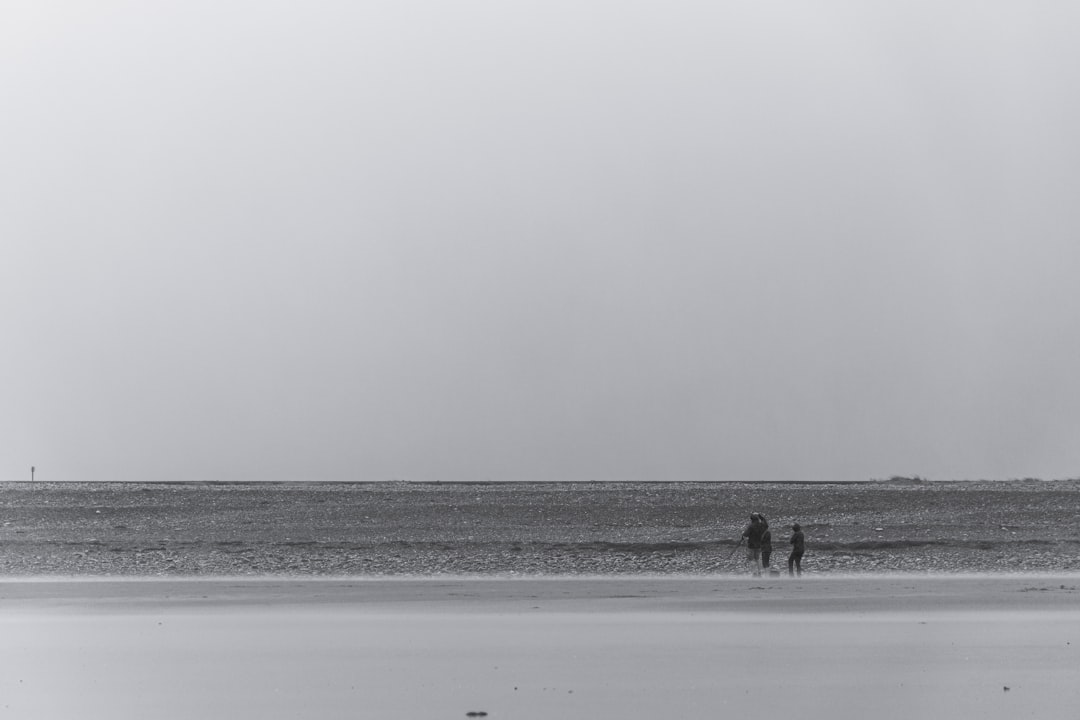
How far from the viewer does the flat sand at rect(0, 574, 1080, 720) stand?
571 inches

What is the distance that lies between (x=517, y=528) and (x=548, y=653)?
29.2m

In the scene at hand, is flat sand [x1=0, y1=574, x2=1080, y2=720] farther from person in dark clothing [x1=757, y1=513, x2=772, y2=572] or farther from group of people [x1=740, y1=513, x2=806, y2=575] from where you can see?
person in dark clothing [x1=757, y1=513, x2=772, y2=572]

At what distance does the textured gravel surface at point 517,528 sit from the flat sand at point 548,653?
7590 millimetres

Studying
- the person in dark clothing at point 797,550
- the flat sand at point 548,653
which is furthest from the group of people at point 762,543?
the flat sand at point 548,653

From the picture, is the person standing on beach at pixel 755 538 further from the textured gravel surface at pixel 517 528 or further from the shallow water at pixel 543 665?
the shallow water at pixel 543 665

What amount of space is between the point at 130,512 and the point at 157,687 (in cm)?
4097

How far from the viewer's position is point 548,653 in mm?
17969

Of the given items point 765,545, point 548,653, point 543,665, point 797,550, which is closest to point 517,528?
point 765,545

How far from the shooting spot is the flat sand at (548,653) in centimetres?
1452

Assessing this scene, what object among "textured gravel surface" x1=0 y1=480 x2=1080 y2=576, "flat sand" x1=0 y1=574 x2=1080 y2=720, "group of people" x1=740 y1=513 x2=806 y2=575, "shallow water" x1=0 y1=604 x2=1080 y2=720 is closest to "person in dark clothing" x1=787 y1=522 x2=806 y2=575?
"group of people" x1=740 y1=513 x2=806 y2=575

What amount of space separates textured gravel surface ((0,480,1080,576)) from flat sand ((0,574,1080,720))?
24.9ft

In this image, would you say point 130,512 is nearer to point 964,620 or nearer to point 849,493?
point 849,493

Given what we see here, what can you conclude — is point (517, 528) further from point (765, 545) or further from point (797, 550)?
point (797, 550)

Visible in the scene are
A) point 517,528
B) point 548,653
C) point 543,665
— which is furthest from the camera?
point 517,528
